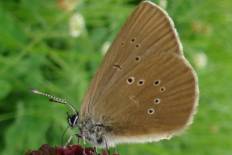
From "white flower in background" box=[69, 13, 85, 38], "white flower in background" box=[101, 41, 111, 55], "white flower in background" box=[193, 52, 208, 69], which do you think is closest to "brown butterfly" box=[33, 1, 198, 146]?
"white flower in background" box=[69, 13, 85, 38]

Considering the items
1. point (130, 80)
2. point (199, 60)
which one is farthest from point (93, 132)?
point (199, 60)

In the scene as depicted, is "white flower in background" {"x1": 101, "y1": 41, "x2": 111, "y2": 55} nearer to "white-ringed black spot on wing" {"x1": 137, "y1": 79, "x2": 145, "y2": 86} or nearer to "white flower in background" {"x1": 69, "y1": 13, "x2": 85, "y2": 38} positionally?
"white flower in background" {"x1": 69, "y1": 13, "x2": 85, "y2": 38}

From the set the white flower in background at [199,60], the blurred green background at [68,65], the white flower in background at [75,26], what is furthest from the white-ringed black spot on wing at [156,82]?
the white flower in background at [199,60]

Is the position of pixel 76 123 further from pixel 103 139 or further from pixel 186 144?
pixel 186 144

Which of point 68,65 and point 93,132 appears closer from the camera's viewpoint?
point 93,132

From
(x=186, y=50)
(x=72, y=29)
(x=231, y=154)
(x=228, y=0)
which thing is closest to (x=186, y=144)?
(x=231, y=154)

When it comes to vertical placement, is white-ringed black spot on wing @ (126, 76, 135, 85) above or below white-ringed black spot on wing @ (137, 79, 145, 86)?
above

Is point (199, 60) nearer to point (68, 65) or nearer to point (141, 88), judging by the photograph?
point (68, 65)
